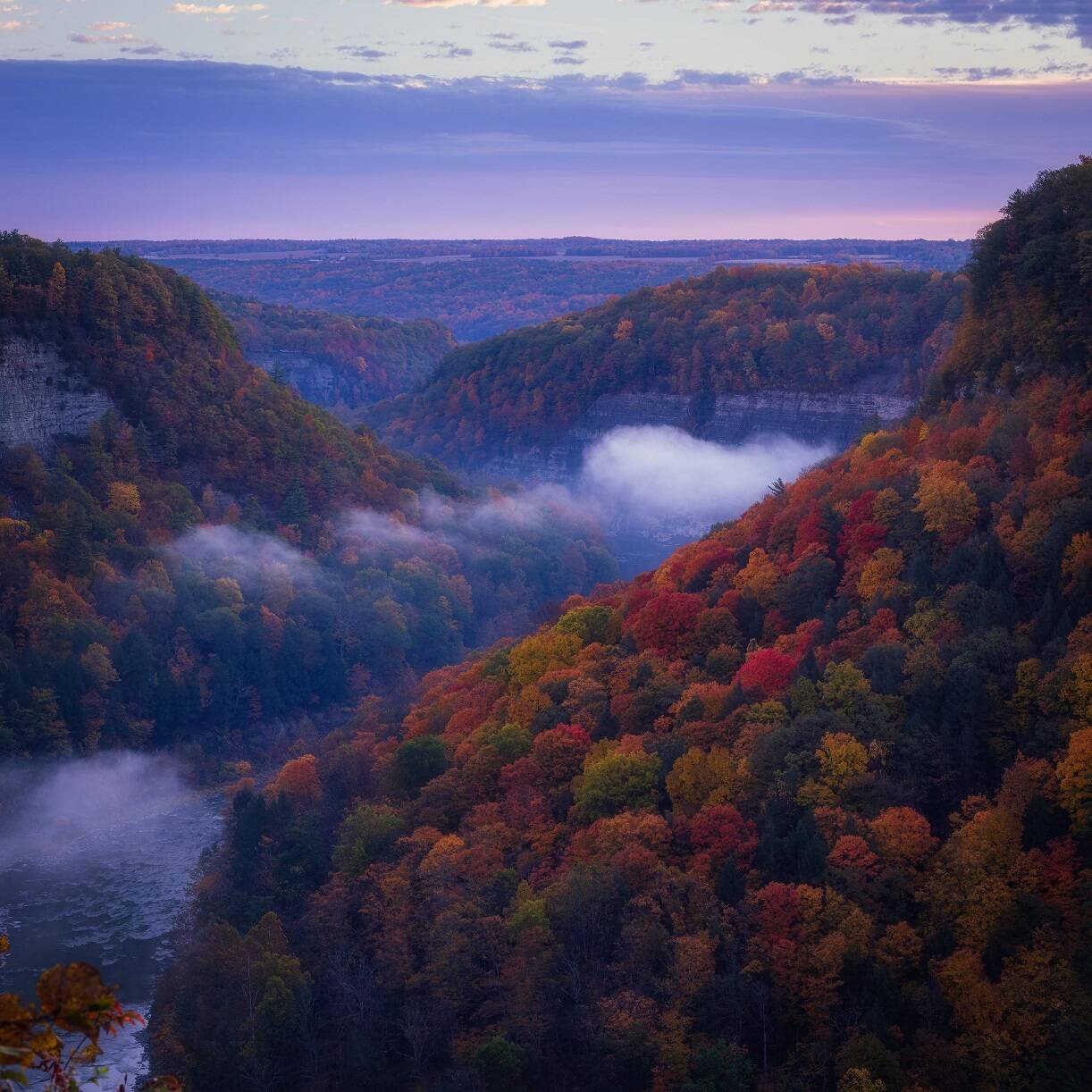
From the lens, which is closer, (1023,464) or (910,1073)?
(910,1073)

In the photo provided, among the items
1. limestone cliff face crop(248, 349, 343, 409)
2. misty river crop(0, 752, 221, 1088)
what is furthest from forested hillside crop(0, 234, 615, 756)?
limestone cliff face crop(248, 349, 343, 409)

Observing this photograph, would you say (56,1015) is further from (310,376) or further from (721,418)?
(310,376)

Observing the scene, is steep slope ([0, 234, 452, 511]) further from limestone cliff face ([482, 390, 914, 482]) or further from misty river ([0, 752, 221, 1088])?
limestone cliff face ([482, 390, 914, 482])

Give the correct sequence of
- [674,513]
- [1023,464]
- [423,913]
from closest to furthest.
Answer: [423,913], [1023,464], [674,513]

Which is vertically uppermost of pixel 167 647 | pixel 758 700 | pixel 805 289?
pixel 805 289

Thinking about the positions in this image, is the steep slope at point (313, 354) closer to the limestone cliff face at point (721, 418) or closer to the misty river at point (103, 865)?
the limestone cliff face at point (721, 418)

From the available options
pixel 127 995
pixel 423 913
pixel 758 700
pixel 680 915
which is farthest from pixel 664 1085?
pixel 127 995

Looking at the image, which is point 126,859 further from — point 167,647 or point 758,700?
point 758,700
